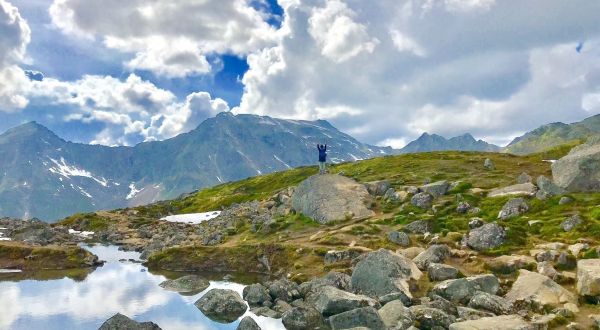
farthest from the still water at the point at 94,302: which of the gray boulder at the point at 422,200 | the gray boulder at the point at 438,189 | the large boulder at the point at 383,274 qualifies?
the gray boulder at the point at 438,189

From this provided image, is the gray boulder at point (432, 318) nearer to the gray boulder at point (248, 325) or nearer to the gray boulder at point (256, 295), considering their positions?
the gray boulder at point (248, 325)

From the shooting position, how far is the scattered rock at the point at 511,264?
50.6 meters

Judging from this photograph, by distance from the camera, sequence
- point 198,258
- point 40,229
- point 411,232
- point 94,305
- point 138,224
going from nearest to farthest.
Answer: point 94,305
point 411,232
point 198,258
point 40,229
point 138,224

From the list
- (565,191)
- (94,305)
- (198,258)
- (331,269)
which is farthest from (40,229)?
(565,191)

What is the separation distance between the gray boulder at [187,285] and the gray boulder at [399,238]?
2832cm

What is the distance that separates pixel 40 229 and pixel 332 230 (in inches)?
3407

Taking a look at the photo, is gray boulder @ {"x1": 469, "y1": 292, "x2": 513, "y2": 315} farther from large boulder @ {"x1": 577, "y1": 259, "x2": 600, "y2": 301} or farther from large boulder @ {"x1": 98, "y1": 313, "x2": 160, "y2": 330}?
large boulder @ {"x1": 98, "y1": 313, "x2": 160, "y2": 330}

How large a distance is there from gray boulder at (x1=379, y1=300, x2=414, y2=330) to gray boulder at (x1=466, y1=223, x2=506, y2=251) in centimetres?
2446

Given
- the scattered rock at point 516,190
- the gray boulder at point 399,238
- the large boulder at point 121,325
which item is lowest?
the large boulder at point 121,325

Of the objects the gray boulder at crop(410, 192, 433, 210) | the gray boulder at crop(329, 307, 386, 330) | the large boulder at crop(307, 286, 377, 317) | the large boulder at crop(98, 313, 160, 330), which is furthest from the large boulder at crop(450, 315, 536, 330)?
the gray boulder at crop(410, 192, 433, 210)

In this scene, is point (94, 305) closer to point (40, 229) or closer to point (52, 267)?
point (52, 267)

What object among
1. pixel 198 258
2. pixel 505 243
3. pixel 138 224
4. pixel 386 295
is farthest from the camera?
pixel 138 224

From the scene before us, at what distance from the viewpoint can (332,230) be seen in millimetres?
82375

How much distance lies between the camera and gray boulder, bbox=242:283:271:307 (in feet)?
176
